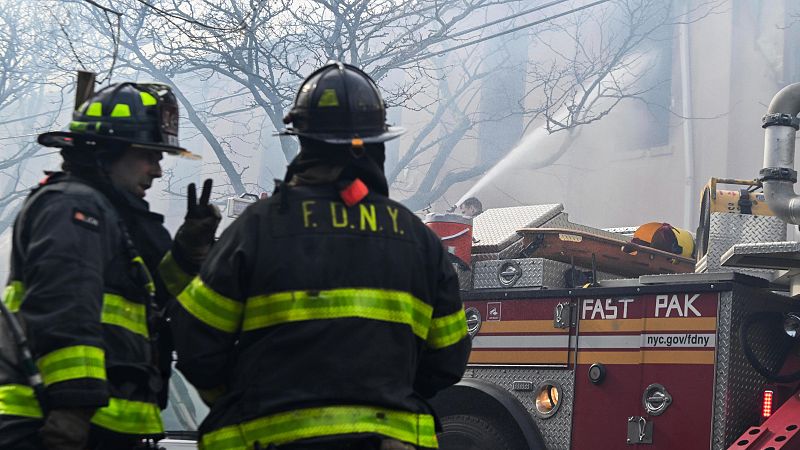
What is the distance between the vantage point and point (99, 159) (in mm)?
3211

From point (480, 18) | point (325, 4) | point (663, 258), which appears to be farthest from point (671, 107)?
point (663, 258)

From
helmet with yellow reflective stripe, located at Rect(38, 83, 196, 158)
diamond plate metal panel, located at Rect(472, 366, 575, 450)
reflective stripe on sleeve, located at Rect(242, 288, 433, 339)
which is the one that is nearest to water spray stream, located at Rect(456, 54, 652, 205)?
diamond plate metal panel, located at Rect(472, 366, 575, 450)

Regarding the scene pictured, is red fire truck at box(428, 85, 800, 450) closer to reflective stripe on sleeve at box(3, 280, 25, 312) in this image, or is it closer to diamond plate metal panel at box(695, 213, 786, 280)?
diamond plate metal panel at box(695, 213, 786, 280)

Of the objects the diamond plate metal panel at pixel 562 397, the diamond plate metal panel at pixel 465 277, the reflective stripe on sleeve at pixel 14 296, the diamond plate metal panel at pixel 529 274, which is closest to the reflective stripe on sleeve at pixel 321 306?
the reflective stripe on sleeve at pixel 14 296

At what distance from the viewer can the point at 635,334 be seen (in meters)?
5.80

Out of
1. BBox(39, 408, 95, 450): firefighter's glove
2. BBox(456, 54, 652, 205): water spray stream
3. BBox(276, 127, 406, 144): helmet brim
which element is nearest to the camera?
BBox(39, 408, 95, 450): firefighter's glove

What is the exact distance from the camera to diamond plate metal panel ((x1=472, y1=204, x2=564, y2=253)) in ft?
23.1

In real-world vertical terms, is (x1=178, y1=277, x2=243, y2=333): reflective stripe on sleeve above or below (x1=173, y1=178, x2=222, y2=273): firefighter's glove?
below

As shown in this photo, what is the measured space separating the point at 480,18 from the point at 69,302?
18523mm

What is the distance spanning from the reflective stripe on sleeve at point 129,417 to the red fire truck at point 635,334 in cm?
313

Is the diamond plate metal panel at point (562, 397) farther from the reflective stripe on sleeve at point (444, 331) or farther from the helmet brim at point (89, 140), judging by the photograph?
the helmet brim at point (89, 140)

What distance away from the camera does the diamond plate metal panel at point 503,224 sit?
277 inches

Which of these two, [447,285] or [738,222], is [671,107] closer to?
[738,222]

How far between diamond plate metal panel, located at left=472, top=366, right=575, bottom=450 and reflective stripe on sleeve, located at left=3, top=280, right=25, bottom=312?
3565 millimetres
